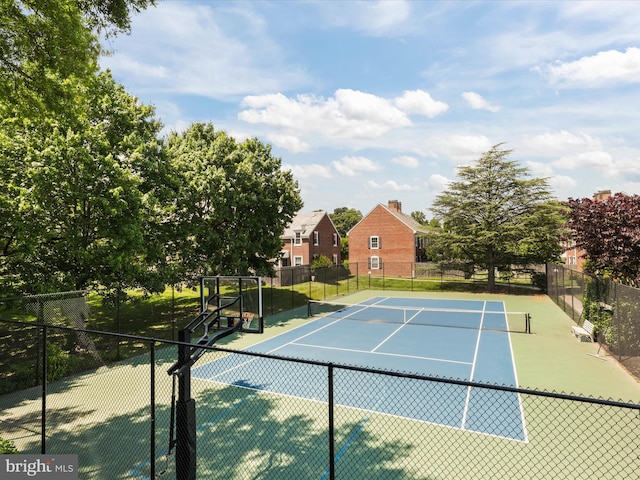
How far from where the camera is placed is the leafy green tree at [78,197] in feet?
43.9

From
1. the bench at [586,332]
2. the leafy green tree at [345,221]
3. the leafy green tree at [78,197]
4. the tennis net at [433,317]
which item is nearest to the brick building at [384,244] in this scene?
the tennis net at [433,317]

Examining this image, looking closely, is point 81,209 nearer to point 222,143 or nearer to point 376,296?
point 222,143

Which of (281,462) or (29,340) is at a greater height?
(29,340)

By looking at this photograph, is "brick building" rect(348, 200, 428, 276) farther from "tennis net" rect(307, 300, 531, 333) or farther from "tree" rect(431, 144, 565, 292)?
"tennis net" rect(307, 300, 531, 333)

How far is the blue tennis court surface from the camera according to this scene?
10094 millimetres

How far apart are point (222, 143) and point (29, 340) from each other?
1442 centimetres

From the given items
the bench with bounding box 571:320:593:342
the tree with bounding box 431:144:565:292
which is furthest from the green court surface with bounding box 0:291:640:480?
the tree with bounding box 431:144:565:292

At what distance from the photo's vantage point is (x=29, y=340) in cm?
1443

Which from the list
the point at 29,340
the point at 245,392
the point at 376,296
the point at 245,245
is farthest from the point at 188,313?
the point at 376,296

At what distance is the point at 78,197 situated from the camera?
1392cm

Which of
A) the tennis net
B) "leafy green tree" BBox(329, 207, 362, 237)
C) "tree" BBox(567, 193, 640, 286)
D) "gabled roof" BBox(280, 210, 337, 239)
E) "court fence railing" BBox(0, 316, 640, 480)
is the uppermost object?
"leafy green tree" BBox(329, 207, 362, 237)

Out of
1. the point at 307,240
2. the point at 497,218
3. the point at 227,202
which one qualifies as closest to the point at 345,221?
the point at 307,240

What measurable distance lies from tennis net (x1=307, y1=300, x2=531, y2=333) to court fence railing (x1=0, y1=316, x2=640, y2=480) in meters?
10.2

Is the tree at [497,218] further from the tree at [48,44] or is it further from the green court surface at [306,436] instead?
the tree at [48,44]
